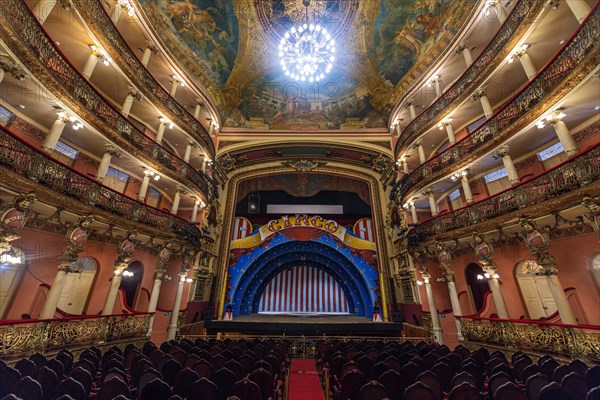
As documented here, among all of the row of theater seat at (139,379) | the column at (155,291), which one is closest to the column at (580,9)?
the row of theater seat at (139,379)

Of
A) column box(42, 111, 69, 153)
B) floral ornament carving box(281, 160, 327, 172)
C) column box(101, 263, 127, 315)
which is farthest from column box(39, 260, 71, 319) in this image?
floral ornament carving box(281, 160, 327, 172)

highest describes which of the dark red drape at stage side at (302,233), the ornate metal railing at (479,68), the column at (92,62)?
the ornate metal railing at (479,68)

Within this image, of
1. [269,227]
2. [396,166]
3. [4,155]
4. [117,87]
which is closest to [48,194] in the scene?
[4,155]

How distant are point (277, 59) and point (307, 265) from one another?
1611cm

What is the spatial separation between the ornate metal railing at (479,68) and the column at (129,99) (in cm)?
1519

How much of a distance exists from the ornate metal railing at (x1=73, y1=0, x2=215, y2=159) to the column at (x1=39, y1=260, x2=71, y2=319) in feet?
27.8

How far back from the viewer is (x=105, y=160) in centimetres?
1001

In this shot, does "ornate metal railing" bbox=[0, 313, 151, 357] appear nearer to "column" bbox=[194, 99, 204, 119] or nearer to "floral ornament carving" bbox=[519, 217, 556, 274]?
"column" bbox=[194, 99, 204, 119]

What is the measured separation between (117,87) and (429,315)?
65.1 ft

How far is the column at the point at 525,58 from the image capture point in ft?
29.4

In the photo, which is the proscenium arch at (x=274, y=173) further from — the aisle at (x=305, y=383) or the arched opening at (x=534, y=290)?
the aisle at (x=305, y=383)

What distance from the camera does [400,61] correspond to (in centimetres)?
1611

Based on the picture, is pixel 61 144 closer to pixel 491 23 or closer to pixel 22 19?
pixel 22 19

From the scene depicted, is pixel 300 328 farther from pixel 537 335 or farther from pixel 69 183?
pixel 69 183
